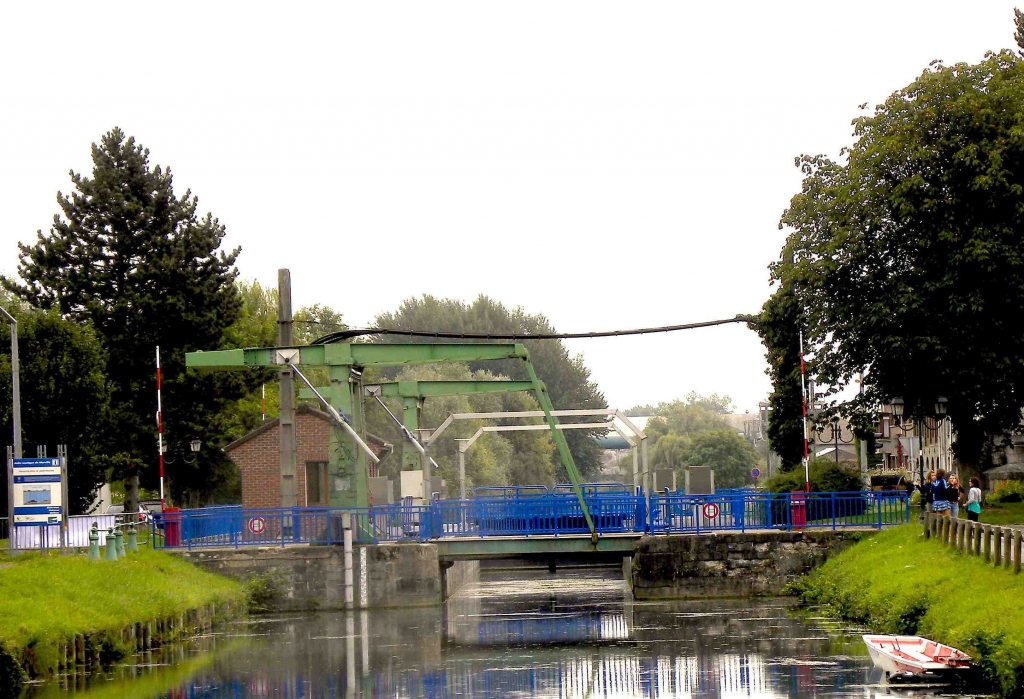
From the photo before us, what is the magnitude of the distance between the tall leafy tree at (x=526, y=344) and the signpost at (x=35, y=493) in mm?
65026

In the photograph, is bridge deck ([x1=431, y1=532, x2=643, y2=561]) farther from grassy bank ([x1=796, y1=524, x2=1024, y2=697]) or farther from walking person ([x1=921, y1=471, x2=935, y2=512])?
walking person ([x1=921, y1=471, x2=935, y2=512])

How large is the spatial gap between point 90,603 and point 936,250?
911 inches

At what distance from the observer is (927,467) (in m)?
79.0

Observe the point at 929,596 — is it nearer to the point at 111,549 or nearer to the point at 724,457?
the point at 111,549

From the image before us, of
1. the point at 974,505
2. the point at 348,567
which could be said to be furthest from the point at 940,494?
the point at 348,567

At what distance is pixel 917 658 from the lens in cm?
1847

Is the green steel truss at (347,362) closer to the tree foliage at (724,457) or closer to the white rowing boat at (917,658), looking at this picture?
the white rowing boat at (917,658)

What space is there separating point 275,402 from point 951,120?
39.4 meters

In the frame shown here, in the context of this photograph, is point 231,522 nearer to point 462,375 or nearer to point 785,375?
point 785,375

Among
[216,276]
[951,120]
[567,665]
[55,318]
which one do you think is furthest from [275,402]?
[567,665]

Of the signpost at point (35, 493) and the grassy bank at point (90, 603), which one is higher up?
the signpost at point (35, 493)

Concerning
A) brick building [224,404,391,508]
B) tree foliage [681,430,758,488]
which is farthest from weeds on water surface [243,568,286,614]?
tree foliage [681,430,758,488]

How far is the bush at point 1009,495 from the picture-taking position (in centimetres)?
4416

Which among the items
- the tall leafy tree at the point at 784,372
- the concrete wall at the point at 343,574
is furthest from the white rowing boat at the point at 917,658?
the tall leafy tree at the point at 784,372
